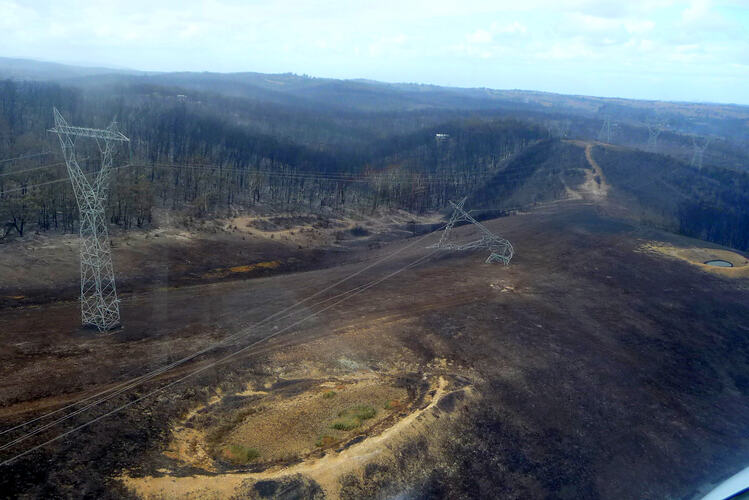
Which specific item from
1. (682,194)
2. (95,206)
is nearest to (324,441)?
(95,206)

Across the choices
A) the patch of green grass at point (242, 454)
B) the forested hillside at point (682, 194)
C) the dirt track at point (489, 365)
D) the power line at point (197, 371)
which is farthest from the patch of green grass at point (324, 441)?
the forested hillside at point (682, 194)

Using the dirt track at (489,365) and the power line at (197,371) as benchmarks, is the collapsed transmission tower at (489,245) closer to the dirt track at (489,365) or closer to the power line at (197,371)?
the dirt track at (489,365)

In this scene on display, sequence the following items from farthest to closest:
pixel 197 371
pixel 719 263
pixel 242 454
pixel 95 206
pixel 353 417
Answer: pixel 719 263 → pixel 95 206 → pixel 197 371 → pixel 353 417 → pixel 242 454

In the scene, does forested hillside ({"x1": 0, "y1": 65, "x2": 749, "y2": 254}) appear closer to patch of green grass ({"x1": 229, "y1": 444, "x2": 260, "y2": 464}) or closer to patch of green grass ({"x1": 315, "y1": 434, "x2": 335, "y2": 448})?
patch of green grass ({"x1": 229, "y1": 444, "x2": 260, "y2": 464})

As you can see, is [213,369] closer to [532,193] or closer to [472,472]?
[472,472]

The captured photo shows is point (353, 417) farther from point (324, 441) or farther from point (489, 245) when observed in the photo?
point (489, 245)

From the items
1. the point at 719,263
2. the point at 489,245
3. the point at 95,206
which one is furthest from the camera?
the point at 489,245

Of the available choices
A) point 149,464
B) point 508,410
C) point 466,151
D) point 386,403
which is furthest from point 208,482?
point 466,151
